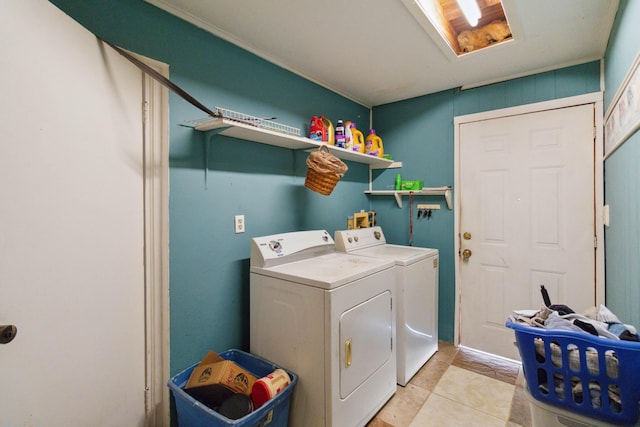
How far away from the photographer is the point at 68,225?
1104 millimetres

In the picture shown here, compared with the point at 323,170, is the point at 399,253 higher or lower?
lower

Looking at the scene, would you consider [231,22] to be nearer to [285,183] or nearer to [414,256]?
[285,183]

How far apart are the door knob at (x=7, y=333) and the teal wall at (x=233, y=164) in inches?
28.7

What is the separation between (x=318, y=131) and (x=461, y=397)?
2144 millimetres

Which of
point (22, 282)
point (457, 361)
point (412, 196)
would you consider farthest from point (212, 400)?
point (412, 196)

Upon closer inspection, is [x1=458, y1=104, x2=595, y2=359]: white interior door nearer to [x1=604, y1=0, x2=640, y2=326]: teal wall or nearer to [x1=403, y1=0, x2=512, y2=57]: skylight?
[x1=604, y1=0, x2=640, y2=326]: teal wall

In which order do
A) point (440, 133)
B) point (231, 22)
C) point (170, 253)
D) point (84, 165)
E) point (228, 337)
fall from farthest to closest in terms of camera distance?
point (440, 133)
point (228, 337)
point (231, 22)
point (170, 253)
point (84, 165)

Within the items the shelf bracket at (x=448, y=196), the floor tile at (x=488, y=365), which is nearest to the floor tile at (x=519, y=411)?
the floor tile at (x=488, y=365)

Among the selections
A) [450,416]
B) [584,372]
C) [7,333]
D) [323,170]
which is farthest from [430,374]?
[7,333]

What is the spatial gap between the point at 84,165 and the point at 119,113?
33 cm

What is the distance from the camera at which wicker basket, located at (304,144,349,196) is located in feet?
6.22

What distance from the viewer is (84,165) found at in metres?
1.17

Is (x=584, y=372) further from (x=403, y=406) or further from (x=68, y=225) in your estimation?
(x=68, y=225)

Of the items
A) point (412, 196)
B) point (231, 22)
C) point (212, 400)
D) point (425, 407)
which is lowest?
point (425, 407)
